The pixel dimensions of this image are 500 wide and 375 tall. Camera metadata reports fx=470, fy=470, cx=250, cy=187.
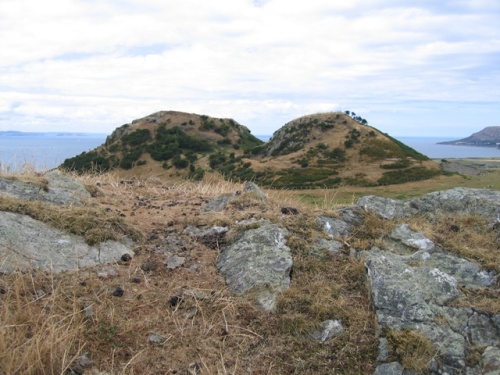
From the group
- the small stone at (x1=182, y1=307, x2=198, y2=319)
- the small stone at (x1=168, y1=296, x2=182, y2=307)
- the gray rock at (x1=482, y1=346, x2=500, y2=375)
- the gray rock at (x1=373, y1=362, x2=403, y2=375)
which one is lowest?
the gray rock at (x1=373, y1=362, x2=403, y2=375)

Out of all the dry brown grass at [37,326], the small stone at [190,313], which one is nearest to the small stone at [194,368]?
the small stone at [190,313]

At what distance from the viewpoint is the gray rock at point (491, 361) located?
3357 millimetres

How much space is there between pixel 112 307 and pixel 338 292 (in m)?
2.03

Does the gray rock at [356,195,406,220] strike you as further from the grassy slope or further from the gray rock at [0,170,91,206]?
the gray rock at [0,170,91,206]

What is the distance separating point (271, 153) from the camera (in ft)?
174

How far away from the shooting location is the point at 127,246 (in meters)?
5.13

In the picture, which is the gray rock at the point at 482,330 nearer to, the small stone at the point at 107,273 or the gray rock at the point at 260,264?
the gray rock at the point at 260,264

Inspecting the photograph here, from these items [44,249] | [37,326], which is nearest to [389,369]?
[37,326]

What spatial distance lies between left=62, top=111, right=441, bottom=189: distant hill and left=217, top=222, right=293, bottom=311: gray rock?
31462 mm

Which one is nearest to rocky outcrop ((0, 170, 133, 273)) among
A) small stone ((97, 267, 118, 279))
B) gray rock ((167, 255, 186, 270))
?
small stone ((97, 267, 118, 279))

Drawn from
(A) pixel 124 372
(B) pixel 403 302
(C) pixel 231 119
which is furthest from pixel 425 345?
(C) pixel 231 119

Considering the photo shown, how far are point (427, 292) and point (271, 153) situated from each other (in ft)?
160

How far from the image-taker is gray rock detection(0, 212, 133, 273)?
4.39 m

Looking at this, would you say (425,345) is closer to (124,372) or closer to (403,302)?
(403,302)
